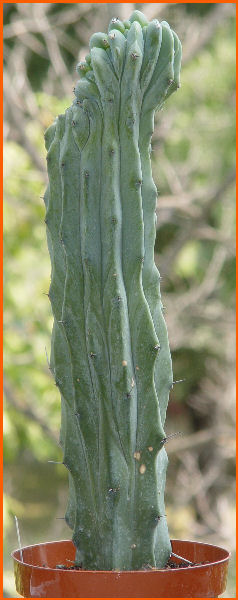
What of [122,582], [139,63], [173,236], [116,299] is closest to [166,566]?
[122,582]

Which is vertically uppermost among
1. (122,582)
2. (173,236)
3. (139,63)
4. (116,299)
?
(173,236)

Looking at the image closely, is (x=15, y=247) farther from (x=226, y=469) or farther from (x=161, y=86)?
(x=226, y=469)

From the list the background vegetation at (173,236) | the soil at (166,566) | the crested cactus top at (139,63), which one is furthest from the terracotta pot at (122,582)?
the background vegetation at (173,236)

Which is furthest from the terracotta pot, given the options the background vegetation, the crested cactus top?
the background vegetation

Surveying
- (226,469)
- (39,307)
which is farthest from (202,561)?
(226,469)

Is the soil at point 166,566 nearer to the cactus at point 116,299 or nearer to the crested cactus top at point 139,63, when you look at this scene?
the cactus at point 116,299

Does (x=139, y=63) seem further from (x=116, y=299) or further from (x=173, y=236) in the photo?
(x=173, y=236)

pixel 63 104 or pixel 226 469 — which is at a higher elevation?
pixel 63 104
